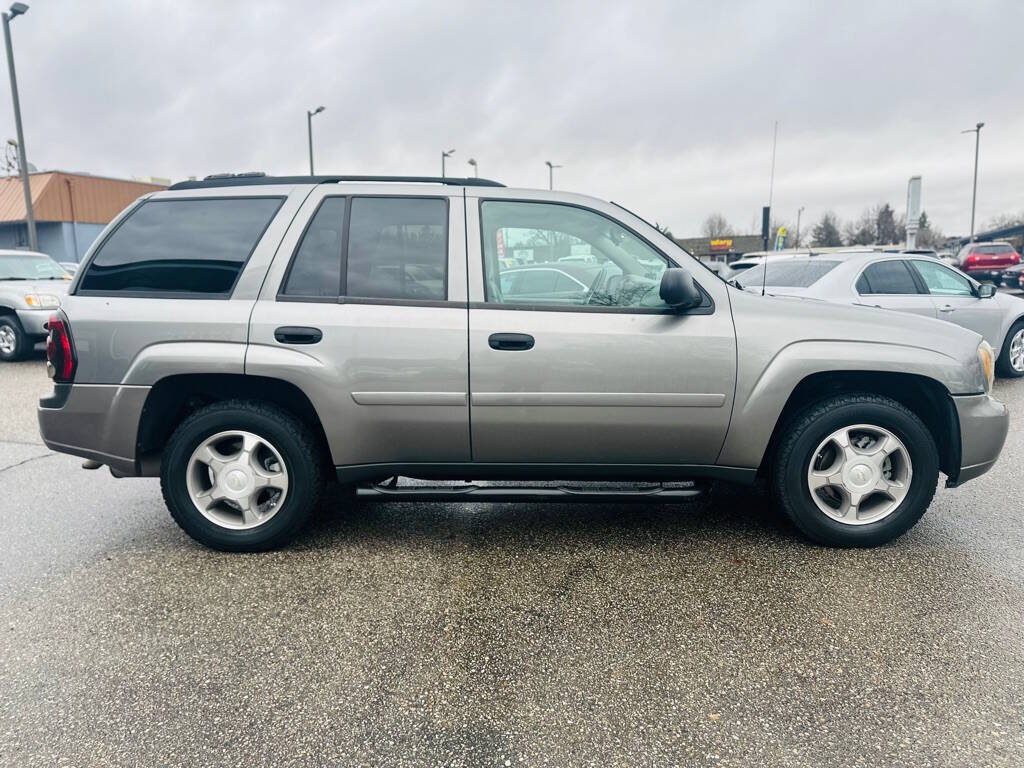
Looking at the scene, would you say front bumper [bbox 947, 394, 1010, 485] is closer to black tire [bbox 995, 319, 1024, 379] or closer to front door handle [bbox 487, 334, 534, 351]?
front door handle [bbox 487, 334, 534, 351]

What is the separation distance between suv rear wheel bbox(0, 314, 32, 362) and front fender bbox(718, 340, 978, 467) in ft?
34.4

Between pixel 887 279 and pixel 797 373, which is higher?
pixel 887 279

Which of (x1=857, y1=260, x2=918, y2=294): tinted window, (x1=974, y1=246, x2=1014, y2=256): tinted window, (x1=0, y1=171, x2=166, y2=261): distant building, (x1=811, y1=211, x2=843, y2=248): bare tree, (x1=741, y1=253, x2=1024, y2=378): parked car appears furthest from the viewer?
(x1=811, y1=211, x2=843, y2=248): bare tree

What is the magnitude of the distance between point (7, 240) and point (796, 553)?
42323 millimetres

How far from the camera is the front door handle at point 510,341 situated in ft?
10.7

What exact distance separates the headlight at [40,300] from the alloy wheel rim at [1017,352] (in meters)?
13.0

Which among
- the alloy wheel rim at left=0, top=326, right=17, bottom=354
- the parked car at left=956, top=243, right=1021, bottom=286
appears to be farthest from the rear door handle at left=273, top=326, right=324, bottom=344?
the parked car at left=956, top=243, right=1021, bottom=286

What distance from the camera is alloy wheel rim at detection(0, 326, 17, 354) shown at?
393 inches

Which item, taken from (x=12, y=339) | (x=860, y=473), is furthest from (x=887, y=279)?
(x=12, y=339)

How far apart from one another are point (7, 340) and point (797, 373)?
435 inches

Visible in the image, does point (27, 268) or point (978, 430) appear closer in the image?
point (978, 430)

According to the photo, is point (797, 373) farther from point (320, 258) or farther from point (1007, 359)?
point (1007, 359)

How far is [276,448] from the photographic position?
3422mm

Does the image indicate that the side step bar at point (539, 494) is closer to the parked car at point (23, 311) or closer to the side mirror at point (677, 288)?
the side mirror at point (677, 288)
